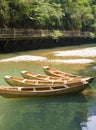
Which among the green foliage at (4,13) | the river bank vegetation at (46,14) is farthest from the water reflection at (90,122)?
the river bank vegetation at (46,14)

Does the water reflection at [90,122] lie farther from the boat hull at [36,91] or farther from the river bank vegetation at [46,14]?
the river bank vegetation at [46,14]

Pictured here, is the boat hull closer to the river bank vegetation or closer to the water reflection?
the water reflection

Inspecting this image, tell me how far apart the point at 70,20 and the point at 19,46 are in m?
17.9

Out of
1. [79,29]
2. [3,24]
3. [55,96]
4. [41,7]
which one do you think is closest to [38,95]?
[55,96]

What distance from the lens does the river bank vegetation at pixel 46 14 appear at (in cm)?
3866

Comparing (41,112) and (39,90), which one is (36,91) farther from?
(41,112)

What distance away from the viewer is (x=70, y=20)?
5581 centimetres

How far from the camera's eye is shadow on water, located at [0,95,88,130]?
1234 cm

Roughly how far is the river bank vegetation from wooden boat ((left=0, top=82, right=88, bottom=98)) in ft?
73.4

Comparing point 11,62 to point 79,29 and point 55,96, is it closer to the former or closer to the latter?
point 55,96

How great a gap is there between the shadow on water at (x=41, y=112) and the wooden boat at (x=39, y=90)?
0.27 m

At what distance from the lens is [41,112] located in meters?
14.0

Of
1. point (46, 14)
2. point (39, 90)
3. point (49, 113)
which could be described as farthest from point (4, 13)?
point (49, 113)

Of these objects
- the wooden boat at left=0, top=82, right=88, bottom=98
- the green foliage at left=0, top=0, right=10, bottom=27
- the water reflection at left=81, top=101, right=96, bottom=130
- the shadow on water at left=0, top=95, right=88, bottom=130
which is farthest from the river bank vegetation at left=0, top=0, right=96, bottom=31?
the water reflection at left=81, top=101, right=96, bottom=130
